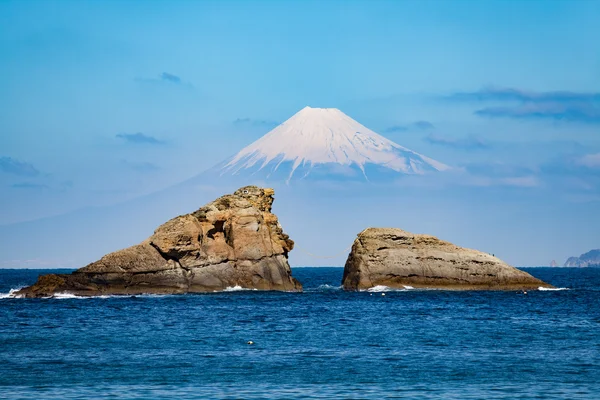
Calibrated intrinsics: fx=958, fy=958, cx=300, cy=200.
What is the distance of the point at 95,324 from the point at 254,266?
3569 centimetres

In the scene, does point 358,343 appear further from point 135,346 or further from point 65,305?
point 65,305

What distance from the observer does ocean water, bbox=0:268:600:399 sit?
36.0 m

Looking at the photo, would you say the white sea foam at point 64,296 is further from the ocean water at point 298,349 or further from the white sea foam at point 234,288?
the white sea foam at point 234,288

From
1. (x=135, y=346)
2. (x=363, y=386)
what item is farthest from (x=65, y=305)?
(x=363, y=386)

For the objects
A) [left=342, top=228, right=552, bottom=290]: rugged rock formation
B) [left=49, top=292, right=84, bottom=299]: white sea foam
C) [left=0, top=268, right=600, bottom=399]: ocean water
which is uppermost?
[left=342, top=228, right=552, bottom=290]: rugged rock formation

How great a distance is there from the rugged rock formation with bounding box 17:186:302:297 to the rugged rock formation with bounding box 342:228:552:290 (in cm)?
809

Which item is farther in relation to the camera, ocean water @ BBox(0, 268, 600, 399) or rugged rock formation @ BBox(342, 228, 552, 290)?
rugged rock formation @ BBox(342, 228, 552, 290)

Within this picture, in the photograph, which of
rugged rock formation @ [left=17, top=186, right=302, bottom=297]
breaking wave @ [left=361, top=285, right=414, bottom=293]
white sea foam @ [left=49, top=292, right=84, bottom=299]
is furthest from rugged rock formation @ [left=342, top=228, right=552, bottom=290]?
white sea foam @ [left=49, top=292, right=84, bottom=299]

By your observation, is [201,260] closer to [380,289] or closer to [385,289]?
[380,289]

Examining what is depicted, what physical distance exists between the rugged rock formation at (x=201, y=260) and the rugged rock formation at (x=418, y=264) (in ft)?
26.6

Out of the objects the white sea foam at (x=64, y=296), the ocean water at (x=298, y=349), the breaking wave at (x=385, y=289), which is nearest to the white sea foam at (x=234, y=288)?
the breaking wave at (x=385, y=289)

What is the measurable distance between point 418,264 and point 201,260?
22.3 meters

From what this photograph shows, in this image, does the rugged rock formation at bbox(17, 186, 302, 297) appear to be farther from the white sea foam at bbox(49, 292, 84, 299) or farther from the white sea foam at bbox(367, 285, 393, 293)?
the white sea foam at bbox(367, 285, 393, 293)

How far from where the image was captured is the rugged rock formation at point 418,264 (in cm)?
9706
